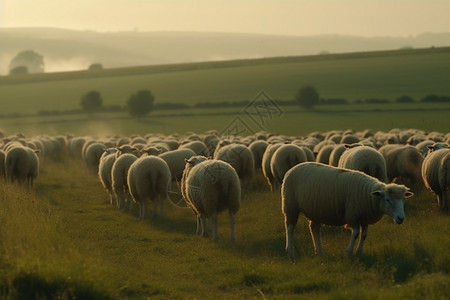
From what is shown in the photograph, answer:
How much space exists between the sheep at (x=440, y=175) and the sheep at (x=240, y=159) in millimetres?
6087

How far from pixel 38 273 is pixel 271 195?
11527mm

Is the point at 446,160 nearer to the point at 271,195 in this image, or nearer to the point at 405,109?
the point at 271,195

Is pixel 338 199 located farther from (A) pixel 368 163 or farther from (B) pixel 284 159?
(B) pixel 284 159

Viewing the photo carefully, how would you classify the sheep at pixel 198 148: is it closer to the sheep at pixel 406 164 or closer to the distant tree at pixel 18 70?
the sheep at pixel 406 164

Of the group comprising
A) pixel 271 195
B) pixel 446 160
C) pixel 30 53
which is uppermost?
pixel 30 53

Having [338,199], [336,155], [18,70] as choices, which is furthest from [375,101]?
[18,70]

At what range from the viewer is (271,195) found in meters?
19.4

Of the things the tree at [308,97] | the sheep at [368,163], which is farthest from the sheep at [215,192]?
the tree at [308,97]

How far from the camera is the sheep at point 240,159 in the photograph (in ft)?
65.3


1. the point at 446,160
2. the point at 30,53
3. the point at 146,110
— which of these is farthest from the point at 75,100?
the point at 30,53

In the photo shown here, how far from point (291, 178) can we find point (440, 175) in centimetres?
495

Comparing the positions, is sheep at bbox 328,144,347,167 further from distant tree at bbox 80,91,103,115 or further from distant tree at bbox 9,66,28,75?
distant tree at bbox 9,66,28,75

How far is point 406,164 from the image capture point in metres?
18.6

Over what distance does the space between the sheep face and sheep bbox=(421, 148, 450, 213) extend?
196 inches
